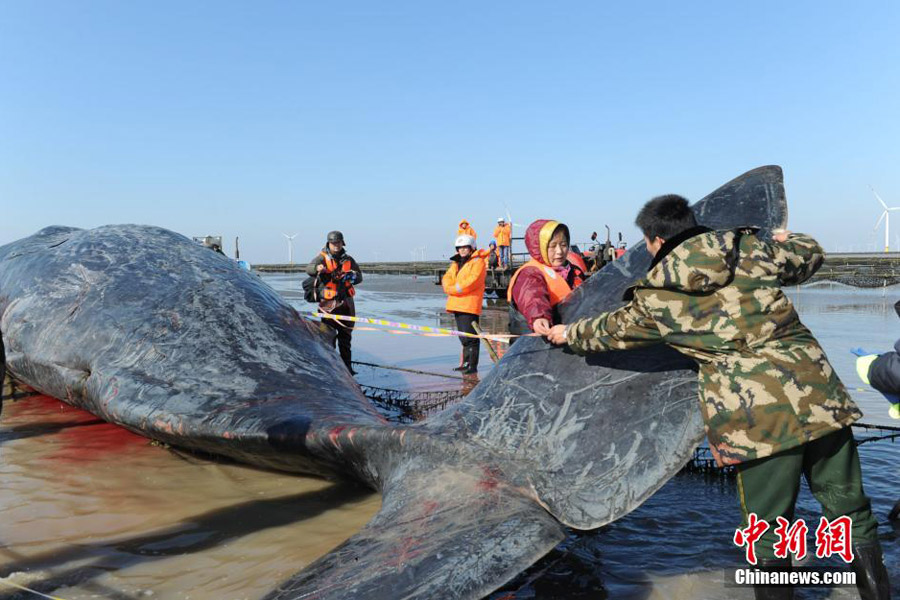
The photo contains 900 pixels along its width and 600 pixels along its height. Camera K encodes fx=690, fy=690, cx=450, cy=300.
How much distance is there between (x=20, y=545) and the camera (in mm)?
4184

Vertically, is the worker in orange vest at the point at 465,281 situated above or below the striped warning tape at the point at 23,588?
above

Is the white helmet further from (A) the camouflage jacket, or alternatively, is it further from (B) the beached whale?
(A) the camouflage jacket

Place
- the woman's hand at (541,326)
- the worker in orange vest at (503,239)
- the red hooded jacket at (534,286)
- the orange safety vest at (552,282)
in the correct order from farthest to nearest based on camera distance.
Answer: the worker in orange vest at (503,239) < the orange safety vest at (552,282) < the red hooded jacket at (534,286) < the woman's hand at (541,326)

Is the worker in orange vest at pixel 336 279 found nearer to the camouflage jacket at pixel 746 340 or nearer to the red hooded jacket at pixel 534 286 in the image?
the red hooded jacket at pixel 534 286

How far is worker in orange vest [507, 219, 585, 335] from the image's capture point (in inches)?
168

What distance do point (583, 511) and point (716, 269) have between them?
48.7 inches

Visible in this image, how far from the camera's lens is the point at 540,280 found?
14.6 ft

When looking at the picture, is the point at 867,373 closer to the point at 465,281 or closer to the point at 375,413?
the point at 375,413

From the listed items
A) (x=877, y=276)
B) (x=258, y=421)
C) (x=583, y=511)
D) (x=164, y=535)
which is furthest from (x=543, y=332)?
(x=877, y=276)

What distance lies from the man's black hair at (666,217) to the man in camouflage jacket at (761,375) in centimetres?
8

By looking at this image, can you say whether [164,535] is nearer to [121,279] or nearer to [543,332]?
[543,332]

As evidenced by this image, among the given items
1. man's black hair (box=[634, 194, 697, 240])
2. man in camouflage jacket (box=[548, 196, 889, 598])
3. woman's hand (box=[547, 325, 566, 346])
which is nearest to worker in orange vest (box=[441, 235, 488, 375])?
woman's hand (box=[547, 325, 566, 346])

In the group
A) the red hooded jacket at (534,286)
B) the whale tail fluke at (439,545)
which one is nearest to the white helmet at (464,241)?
the red hooded jacket at (534,286)

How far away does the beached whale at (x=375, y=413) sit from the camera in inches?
117
